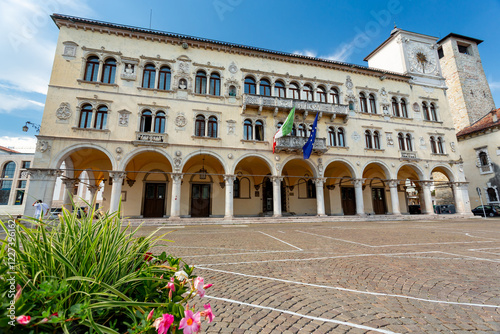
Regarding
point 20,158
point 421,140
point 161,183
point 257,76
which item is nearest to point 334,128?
point 257,76

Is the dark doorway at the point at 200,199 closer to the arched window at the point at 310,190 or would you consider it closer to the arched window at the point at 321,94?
the arched window at the point at 310,190

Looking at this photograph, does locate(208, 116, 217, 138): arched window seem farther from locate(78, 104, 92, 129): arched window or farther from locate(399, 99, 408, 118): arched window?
locate(399, 99, 408, 118): arched window

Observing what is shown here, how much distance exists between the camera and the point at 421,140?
2244 cm

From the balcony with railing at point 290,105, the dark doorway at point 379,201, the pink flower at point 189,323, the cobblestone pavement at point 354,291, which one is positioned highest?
the balcony with railing at point 290,105

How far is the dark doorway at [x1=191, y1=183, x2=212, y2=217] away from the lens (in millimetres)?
19812

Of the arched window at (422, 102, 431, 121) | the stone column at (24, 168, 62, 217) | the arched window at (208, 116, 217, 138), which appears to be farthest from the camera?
the arched window at (422, 102, 431, 121)

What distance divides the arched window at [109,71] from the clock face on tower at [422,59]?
2858cm

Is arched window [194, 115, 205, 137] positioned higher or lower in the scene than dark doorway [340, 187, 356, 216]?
higher

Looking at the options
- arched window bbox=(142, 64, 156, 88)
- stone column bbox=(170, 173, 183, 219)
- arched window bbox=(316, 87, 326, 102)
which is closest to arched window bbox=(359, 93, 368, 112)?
arched window bbox=(316, 87, 326, 102)

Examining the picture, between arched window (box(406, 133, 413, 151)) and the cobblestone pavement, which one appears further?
arched window (box(406, 133, 413, 151))

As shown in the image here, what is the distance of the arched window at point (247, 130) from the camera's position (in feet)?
61.3

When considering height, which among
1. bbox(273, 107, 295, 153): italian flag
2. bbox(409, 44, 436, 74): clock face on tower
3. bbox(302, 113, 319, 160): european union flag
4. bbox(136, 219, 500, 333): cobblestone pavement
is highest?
bbox(409, 44, 436, 74): clock face on tower

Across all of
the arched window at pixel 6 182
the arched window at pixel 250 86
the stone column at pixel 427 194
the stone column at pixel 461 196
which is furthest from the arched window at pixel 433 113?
the arched window at pixel 6 182

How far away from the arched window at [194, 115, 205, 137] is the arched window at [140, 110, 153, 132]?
3.33m
